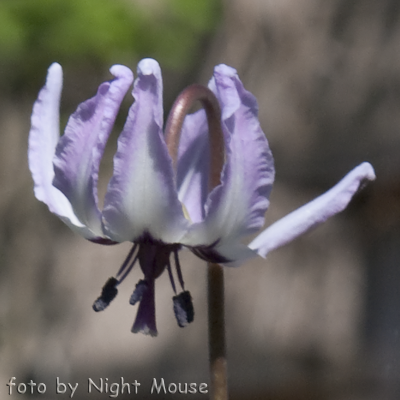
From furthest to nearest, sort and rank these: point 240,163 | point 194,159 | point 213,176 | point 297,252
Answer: point 297,252 < point 194,159 < point 213,176 < point 240,163

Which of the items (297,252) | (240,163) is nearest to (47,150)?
(240,163)

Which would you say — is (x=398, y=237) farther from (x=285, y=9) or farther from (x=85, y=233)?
(x=85, y=233)

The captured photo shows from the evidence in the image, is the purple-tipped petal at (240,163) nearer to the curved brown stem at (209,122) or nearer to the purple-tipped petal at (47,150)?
the curved brown stem at (209,122)

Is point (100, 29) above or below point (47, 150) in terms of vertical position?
above

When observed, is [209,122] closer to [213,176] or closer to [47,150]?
[213,176]

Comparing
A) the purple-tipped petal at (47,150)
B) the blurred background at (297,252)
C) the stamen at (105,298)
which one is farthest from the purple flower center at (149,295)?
the blurred background at (297,252)

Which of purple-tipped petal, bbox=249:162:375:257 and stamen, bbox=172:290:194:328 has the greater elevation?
purple-tipped petal, bbox=249:162:375:257

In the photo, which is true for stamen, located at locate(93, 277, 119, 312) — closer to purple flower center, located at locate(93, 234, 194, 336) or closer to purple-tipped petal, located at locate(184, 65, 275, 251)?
purple flower center, located at locate(93, 234, 194, 336)

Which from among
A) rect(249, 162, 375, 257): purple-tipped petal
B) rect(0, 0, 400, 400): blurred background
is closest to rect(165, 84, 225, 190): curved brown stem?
rect(249, 162, 375, 257): purple-tipped petal
